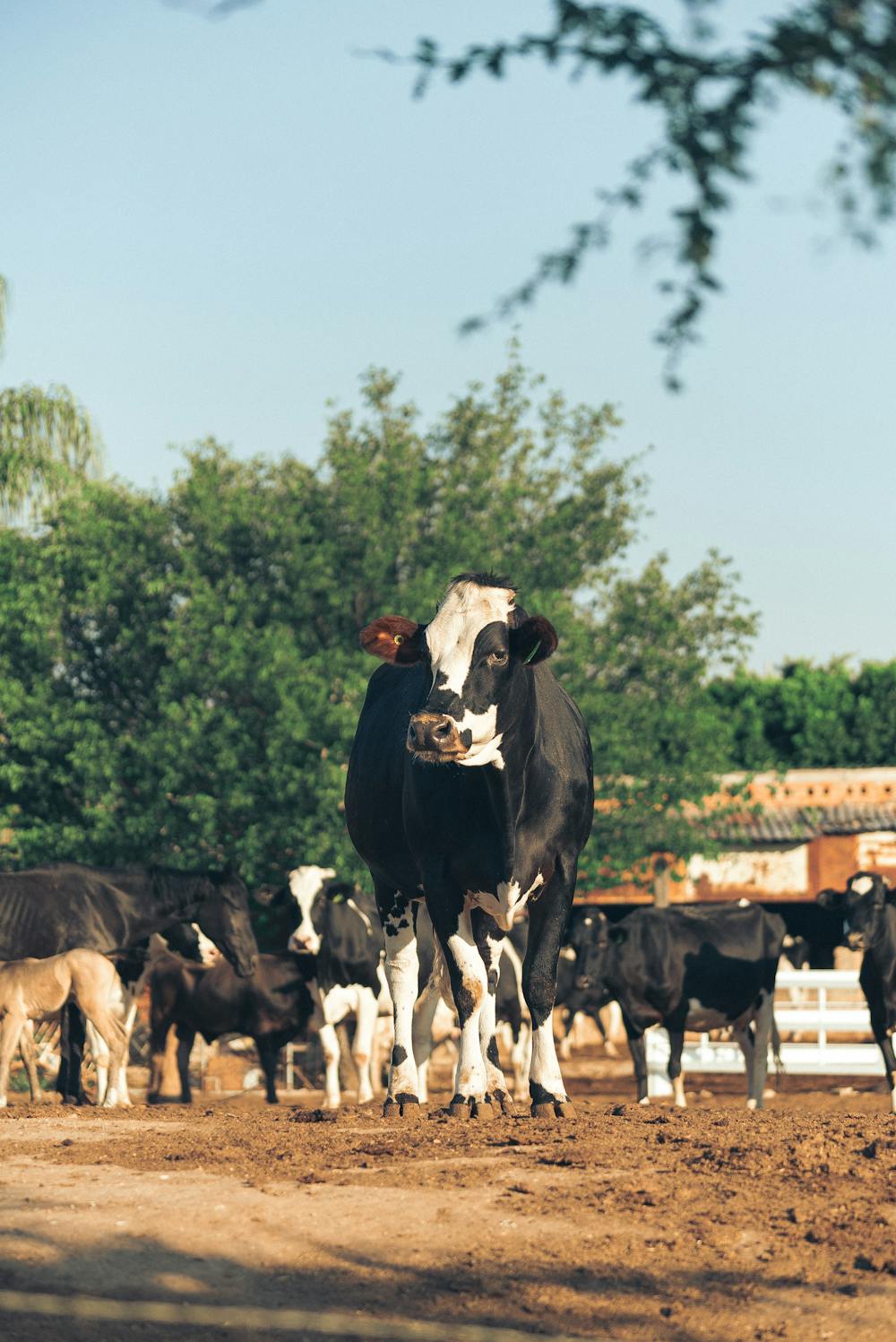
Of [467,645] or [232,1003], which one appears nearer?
[467,645]

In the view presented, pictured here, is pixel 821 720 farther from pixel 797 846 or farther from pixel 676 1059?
pixel 676 1059

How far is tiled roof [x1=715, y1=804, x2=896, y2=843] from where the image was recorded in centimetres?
3562

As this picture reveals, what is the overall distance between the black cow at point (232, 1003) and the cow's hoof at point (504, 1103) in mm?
9391

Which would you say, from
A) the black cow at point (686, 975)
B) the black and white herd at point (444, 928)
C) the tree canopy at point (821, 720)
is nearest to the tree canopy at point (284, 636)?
the black and white herd at point (444, 928)

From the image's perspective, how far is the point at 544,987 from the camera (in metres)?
9.12

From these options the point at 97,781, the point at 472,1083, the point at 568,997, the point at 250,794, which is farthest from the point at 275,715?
the point at 472,1083

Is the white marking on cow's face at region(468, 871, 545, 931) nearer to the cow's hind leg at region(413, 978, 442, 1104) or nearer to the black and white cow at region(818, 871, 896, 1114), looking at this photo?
the cow's hind leg at region(413, 978, 442, 1104)

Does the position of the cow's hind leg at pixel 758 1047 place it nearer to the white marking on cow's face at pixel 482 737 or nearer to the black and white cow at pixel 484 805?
the black and white cow at pixel 484 805

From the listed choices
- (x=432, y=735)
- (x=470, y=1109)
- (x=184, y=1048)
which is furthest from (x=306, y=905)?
(x=432, y=735)

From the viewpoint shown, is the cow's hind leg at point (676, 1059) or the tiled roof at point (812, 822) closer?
the cow's hind leg at point (676, 1059)

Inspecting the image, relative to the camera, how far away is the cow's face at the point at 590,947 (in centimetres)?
1822

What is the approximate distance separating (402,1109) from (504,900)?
1239mm

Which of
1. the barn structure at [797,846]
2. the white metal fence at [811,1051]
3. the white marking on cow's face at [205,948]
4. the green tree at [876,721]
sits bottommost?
the white metal fence at [811,1051]

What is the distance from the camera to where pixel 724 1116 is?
9.07 metres
